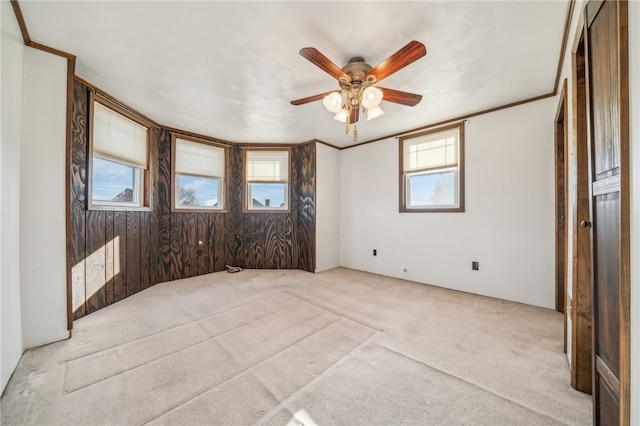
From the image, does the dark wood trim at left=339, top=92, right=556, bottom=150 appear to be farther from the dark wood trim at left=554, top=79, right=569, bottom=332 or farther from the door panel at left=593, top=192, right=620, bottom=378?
the door panel at left=593, top=192, right=620, bottom=378

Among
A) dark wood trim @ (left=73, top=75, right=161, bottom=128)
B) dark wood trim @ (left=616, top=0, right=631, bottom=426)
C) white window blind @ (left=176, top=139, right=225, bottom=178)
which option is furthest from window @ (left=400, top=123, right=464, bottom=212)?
dark wood trim @ (left=73, top=75, right=161, bottom=128)

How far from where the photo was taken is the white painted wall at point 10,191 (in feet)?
4.97

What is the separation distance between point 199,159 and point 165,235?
1407 millimetres

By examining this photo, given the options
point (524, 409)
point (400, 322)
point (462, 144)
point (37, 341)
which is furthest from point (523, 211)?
point (37, 341)

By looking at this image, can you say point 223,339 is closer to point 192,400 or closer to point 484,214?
point 192,400

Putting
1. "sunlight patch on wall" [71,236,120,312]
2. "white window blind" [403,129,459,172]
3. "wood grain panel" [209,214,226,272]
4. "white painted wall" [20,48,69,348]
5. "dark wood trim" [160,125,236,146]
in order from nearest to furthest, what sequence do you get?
"white painted wall" [20,48,69,348] < "sunlight patch on wall" [71,236,120,312] < "white window blind" [403,129,459,172] < "dark wood trim" [160,125,236,146] < "wood grain panel" [209,214,226,272]

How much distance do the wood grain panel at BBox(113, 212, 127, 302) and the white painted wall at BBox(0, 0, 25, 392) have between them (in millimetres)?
1175

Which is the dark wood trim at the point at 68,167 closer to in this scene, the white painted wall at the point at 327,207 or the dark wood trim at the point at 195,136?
the dark wood trim at the point at 195,136

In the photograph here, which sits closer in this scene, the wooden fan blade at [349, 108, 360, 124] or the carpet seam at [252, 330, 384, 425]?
the carpet seam at [252, 330, 384, 425]

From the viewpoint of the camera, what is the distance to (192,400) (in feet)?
4.60

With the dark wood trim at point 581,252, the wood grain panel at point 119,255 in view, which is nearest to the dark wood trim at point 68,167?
the wood grain panel at point 119,255

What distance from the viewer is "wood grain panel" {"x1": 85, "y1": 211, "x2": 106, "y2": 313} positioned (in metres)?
2.58

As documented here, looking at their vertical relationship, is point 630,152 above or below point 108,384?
above

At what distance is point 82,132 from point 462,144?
180 inches
